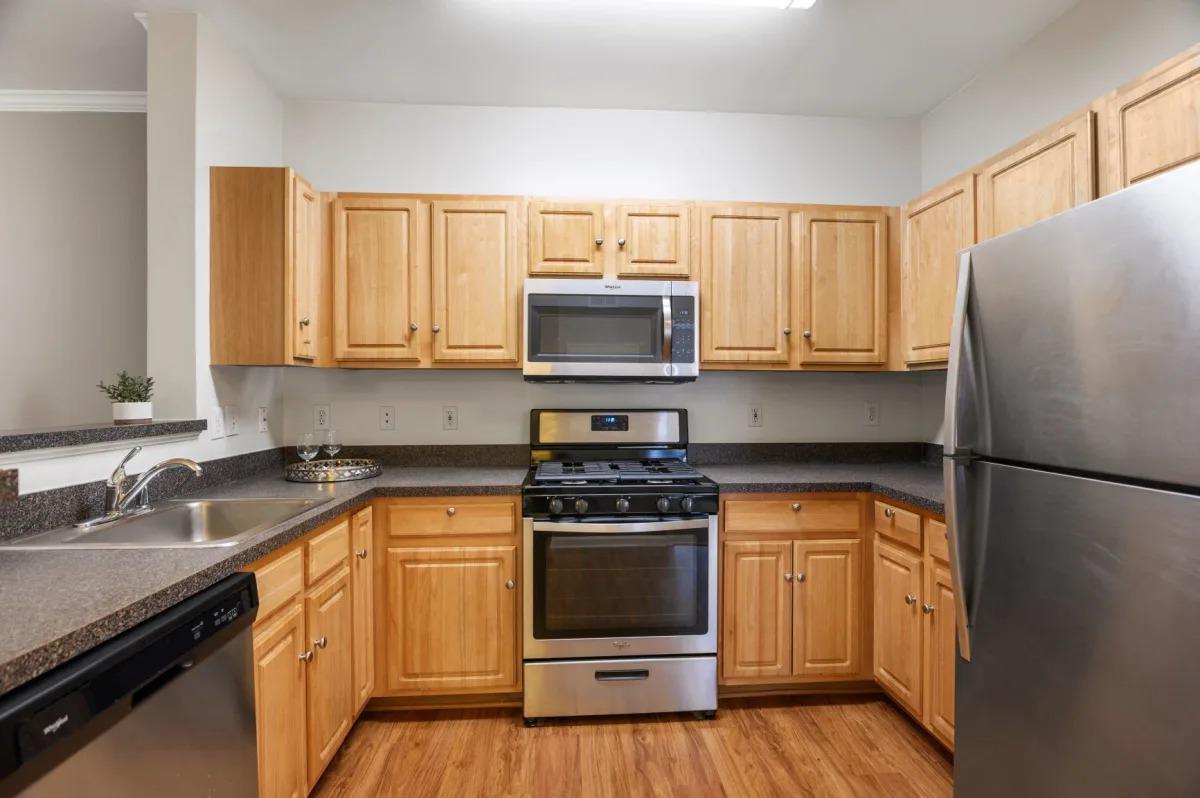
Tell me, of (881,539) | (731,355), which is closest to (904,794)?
(881,539)

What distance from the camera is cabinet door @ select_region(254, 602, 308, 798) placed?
4.51 ft

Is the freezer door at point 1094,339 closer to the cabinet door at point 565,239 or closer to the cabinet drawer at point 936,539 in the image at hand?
the cabinet drawer at point 936,539

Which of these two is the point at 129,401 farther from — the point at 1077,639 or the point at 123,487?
the point at 1077,639

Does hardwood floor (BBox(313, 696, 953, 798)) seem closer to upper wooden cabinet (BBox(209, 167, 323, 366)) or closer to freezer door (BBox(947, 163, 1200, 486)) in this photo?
freezer door (BBox(947, 163, 1200, 486))

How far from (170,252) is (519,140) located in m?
1.54

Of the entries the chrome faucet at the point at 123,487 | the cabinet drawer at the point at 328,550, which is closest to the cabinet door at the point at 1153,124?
the cabinet drawer at the point at 328,550

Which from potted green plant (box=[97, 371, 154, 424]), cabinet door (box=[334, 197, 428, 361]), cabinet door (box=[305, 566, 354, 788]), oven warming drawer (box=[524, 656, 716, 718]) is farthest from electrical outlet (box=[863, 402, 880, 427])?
potted green plant (box=[97, 371, 154, 424])

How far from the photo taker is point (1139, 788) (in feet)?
3.29

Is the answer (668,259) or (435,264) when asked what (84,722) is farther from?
(668,259)

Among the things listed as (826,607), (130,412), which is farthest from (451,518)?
(826,607)

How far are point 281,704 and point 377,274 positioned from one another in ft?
5.38

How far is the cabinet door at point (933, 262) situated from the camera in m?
2.08

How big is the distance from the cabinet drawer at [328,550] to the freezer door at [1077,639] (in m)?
1.80

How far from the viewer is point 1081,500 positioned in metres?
1.11
